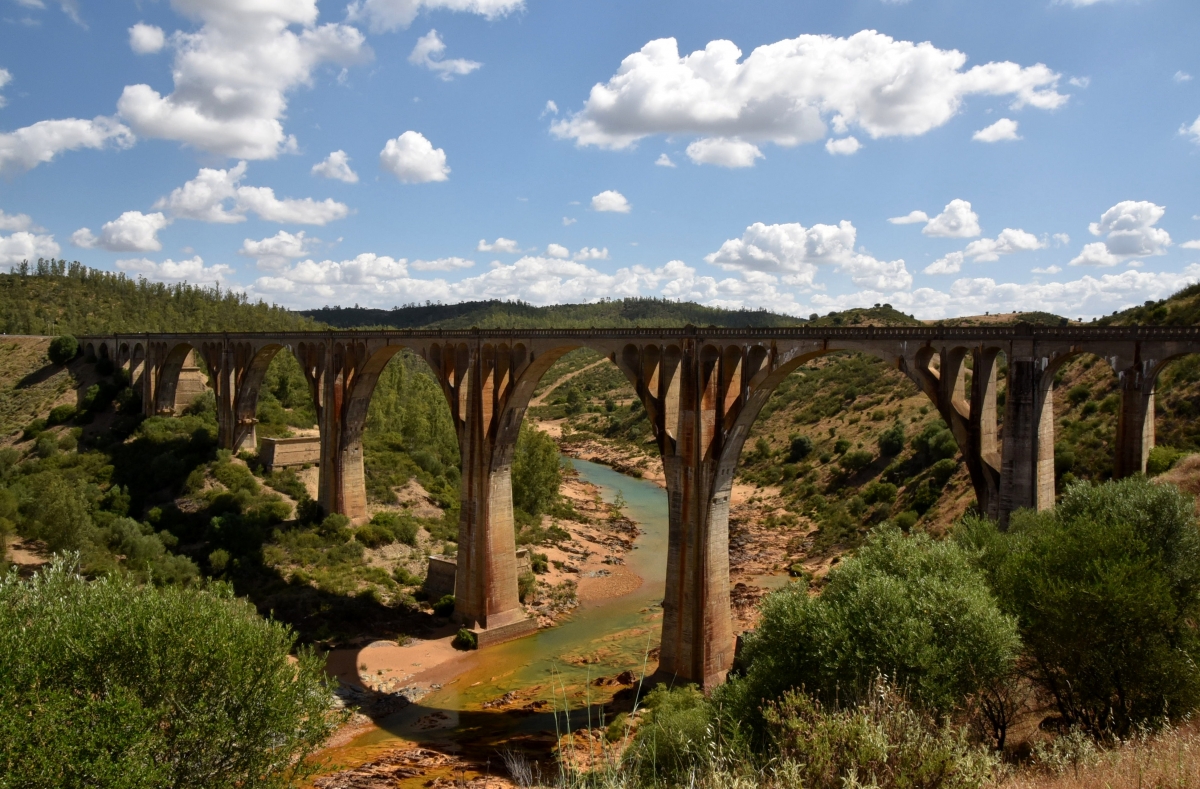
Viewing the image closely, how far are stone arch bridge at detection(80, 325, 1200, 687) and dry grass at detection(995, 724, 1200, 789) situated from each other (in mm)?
7940

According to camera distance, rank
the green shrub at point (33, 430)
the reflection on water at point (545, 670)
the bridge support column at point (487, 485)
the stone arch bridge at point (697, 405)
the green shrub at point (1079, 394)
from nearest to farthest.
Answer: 1. the stone arch bridge at point (697, 405)
2. the reflection on water at point (545, 670)
3. the bridge support column at point (487, 485)
4. the green shrub at point (1079, 394)
5. the green shrub at point (33, 430)

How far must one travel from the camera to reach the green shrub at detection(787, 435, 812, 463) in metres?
58.6

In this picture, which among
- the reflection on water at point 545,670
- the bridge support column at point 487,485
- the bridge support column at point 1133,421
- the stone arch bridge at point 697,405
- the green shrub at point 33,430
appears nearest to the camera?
the bridge support column at point 1133,421

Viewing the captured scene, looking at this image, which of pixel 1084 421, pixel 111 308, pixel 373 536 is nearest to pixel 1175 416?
pixel 1084 421

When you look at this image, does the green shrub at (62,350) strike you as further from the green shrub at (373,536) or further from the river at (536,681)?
the river at (536,681)

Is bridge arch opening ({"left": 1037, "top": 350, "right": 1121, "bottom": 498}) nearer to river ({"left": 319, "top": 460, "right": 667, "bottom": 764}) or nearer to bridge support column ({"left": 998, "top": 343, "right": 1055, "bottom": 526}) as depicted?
bridge support column ({"left": 998, "top": 343, "right": 1055, "bottom": 526})

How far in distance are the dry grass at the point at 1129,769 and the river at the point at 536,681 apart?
10.9m

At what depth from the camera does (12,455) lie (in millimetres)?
47094

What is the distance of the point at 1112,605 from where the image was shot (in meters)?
13.6

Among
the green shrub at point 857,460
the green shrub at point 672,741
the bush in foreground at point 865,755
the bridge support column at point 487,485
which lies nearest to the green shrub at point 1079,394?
the green shrub at point 857,460

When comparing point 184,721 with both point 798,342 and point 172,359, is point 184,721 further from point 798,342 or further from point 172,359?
point 172,359

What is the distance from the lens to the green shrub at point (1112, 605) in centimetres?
1312

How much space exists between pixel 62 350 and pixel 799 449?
201ft

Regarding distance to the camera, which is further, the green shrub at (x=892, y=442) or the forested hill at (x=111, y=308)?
the forested hill at (x=111, y=308)
